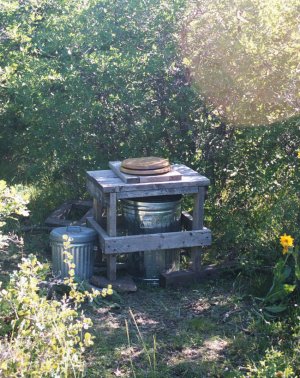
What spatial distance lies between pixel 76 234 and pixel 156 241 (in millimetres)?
686

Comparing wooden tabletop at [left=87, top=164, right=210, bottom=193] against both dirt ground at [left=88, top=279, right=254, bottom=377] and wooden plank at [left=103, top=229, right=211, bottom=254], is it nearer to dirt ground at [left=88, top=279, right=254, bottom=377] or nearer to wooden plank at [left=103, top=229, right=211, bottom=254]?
wooden plank at [left=103, top=229, right=211, bottom=254]

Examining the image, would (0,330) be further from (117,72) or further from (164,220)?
(117,72)

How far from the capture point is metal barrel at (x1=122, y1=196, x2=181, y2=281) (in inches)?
230

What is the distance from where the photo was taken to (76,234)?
5.81 meters

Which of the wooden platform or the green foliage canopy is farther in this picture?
the green foliage canopy

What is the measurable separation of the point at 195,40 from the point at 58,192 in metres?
2.52

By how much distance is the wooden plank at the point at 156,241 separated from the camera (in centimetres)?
569

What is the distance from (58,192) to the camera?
7.92m

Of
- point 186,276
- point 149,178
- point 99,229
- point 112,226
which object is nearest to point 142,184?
point 149,178

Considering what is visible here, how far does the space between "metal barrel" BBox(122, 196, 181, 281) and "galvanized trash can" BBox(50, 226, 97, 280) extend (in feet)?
1.20

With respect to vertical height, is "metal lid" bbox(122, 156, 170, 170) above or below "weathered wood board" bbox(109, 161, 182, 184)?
above

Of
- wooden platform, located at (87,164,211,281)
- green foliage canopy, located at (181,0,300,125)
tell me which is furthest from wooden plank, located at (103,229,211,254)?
green foliage canopy, located at (181,0,300,125)

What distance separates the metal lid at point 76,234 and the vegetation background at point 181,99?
122 centimetres

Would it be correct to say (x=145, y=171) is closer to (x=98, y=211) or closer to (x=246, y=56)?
(x=98, y=211)
